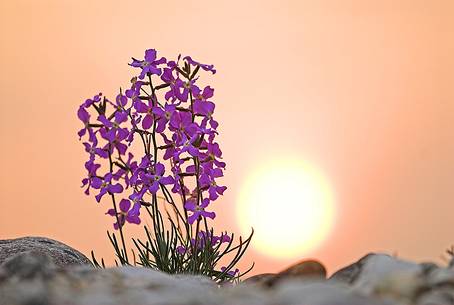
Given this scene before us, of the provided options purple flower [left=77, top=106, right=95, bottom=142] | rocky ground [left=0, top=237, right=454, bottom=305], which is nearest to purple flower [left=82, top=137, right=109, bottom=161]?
purple flower [left=77, top=106, right=95, bottom=142]

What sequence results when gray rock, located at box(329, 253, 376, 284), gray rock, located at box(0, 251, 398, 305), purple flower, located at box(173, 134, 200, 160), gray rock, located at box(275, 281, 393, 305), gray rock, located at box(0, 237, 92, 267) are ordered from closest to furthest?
1. gray rock, located at box(275, 281, 393, 305)
2. gray rock, located at box(0, 251, 398, 305)
3. gray rock, located at box(329, 253, 376, 284)
4. purple flower, located at box(173, 134, 200, 160)
5. gray rock, located at box(0, 237, 92, 267)

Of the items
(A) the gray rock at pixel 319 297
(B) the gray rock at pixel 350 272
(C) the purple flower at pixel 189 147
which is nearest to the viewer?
(A) the gray rock at pixel 319 297

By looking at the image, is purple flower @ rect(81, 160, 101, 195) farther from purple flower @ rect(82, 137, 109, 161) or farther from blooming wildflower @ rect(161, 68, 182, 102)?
blooming wildflower @ rect(161, 68, 182, 102)

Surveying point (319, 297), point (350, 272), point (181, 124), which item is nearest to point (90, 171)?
point (181, 124)

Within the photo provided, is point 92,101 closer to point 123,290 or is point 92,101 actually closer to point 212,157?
point 212,157

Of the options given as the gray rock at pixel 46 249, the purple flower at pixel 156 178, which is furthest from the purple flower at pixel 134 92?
the gray rock at pixel 46 249

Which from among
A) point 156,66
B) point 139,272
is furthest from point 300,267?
A: point 156,66

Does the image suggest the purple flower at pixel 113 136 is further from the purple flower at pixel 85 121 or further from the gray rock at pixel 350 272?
the gray rock at pixel 350 272
